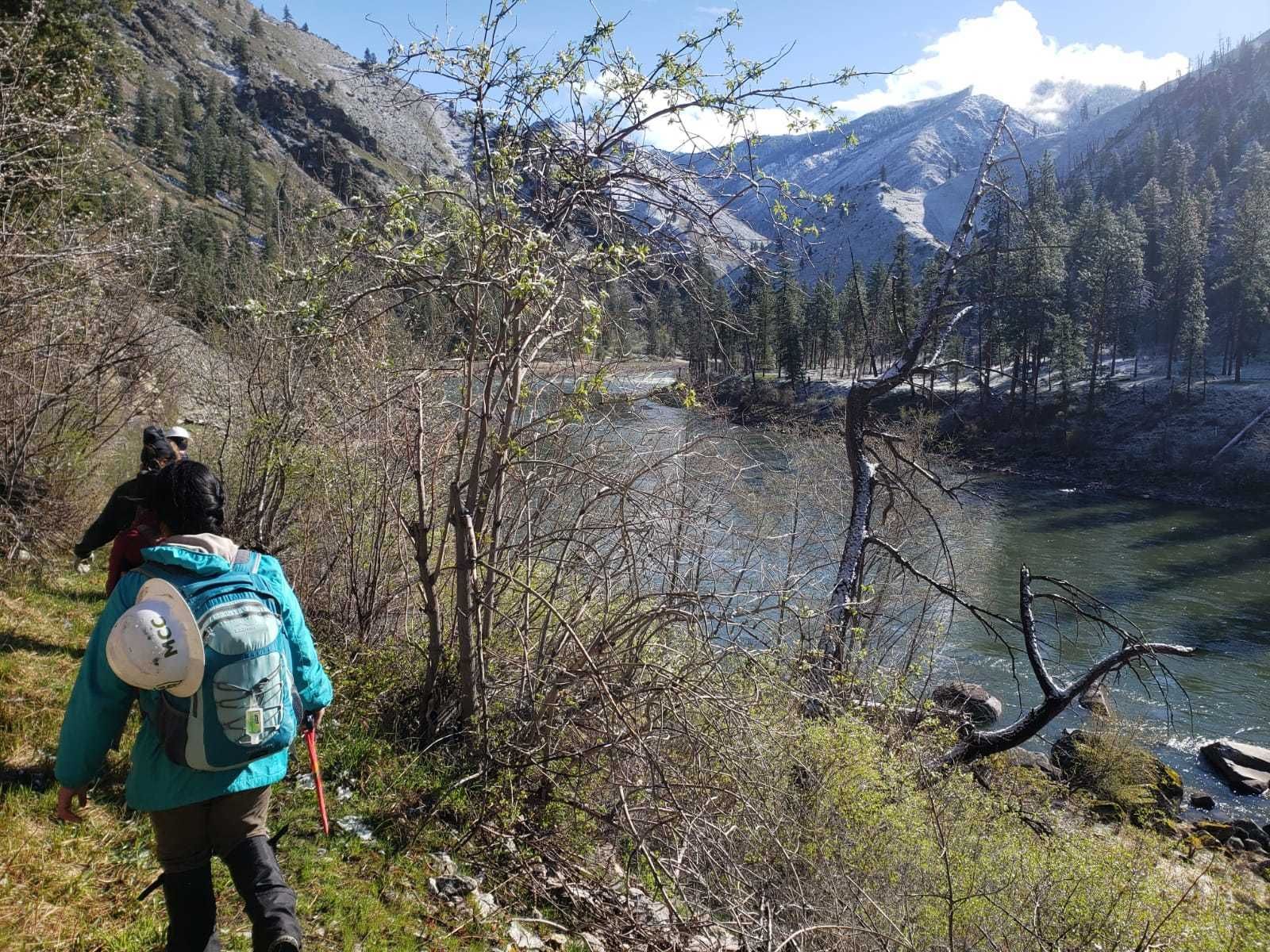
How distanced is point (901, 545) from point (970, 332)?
51960 mm

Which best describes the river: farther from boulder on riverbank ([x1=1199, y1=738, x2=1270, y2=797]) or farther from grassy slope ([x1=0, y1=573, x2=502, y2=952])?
grassy slope ([x1=0, y1=573, x2=502, y2=952])

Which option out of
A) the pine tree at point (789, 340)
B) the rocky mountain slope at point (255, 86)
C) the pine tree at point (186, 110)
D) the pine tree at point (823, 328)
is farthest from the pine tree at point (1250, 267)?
the pine tree at point (186, 110)

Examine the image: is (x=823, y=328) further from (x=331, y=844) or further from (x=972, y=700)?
(x=331, y=844)

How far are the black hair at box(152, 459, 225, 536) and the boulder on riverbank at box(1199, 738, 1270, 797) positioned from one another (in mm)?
18579

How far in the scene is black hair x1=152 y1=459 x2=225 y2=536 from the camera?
2.53 meters

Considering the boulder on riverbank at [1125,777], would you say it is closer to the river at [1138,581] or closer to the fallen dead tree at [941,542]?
the river at [1138,581]

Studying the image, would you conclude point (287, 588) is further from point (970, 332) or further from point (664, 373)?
point (970, 332)

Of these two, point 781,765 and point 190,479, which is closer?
point 190,479

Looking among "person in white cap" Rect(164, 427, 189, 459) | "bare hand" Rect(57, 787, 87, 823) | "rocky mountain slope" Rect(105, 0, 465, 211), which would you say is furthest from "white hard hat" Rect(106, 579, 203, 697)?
"rocky mountain slope" Rect(105, 0, 465, 211)

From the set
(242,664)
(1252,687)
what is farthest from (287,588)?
(1252,687)

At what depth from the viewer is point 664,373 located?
10031mm

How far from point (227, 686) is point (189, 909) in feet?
2.55

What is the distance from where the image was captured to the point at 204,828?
98.6 inches

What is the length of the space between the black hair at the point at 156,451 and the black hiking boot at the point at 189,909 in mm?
3340
